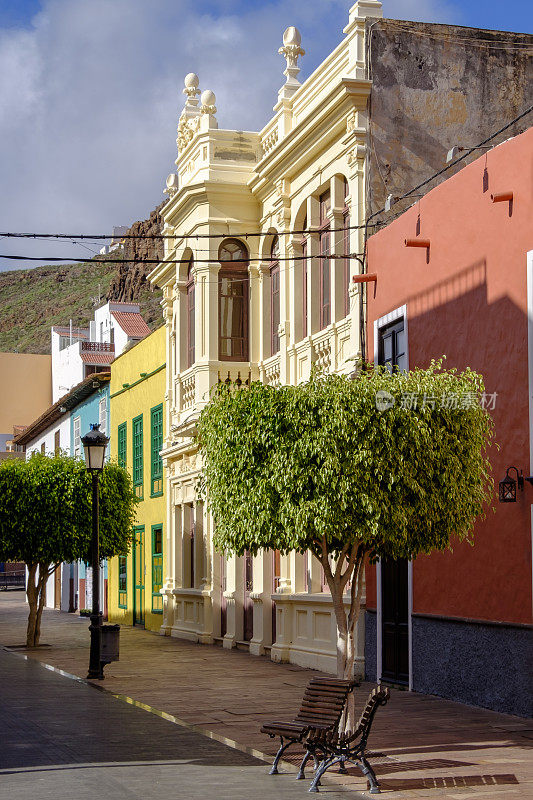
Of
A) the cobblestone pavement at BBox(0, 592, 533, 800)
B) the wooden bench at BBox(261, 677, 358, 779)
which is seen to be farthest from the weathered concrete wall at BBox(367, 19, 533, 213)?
the wooden bench at BBox(261, 677, 358, 779)

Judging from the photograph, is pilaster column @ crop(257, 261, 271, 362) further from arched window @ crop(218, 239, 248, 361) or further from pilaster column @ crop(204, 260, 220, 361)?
pilaster column @ crop(204, 260, 220, 361)

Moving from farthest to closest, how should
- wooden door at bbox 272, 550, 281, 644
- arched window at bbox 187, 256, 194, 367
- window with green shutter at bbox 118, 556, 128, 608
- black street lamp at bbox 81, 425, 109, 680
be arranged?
1. window with green shutter at bbox 118, 556, 128, 608
2. arched window at bbox 187, 256, 194, 367
3. wooden door at bbox 272, 550, 281, 644
4. black street lamp at bbox 81, 425, 109, 680

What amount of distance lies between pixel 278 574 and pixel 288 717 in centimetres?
770

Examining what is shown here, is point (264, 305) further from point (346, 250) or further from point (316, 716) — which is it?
point (316, 716)

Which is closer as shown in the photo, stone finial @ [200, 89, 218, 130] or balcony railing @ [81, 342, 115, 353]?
stone finial @ [200, 89, 218, 130]

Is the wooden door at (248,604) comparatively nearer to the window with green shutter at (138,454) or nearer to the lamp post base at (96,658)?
the lamp post base at (96,658)

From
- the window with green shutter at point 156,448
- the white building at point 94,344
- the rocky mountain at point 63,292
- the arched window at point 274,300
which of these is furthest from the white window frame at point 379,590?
the rocky mountain at point 63,292

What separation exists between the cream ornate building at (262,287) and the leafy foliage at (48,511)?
202 centimetres

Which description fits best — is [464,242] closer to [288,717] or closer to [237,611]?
[288,717]

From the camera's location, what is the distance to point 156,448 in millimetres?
29250

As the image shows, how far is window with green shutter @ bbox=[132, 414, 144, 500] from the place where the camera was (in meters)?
30.9

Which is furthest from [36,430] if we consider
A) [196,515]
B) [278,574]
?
[278,574]

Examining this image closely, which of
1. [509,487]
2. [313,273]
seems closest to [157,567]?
[313,273]

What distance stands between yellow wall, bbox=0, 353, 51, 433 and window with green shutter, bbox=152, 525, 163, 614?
1239 inches
